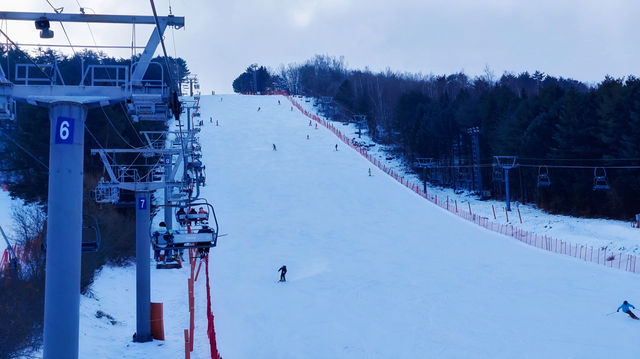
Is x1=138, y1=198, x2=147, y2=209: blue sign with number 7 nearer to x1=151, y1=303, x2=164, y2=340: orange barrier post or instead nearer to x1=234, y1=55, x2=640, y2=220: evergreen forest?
x1=151, y1=303, x2=164, y2=340: orange barrier post

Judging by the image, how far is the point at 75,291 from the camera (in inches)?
297

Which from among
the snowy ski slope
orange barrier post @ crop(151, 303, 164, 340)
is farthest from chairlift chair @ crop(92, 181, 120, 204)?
the snowy ski slope

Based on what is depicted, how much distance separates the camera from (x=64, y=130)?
7465 mm

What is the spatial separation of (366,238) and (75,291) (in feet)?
77.1

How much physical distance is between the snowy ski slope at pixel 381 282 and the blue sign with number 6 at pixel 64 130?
339 inches

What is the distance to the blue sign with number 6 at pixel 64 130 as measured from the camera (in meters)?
7.41

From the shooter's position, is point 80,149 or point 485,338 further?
point 485,338

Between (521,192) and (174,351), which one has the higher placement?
(521,192)

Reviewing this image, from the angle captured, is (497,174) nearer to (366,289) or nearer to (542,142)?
(542,142)

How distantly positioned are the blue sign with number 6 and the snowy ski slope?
8601mm

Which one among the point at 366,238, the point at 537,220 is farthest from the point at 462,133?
the point at 366,238

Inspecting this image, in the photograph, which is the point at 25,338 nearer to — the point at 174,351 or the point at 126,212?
the point at 174,351

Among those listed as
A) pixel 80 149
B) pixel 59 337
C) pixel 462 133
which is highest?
pixel 462 133

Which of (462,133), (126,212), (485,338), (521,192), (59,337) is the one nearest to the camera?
(59,337)
